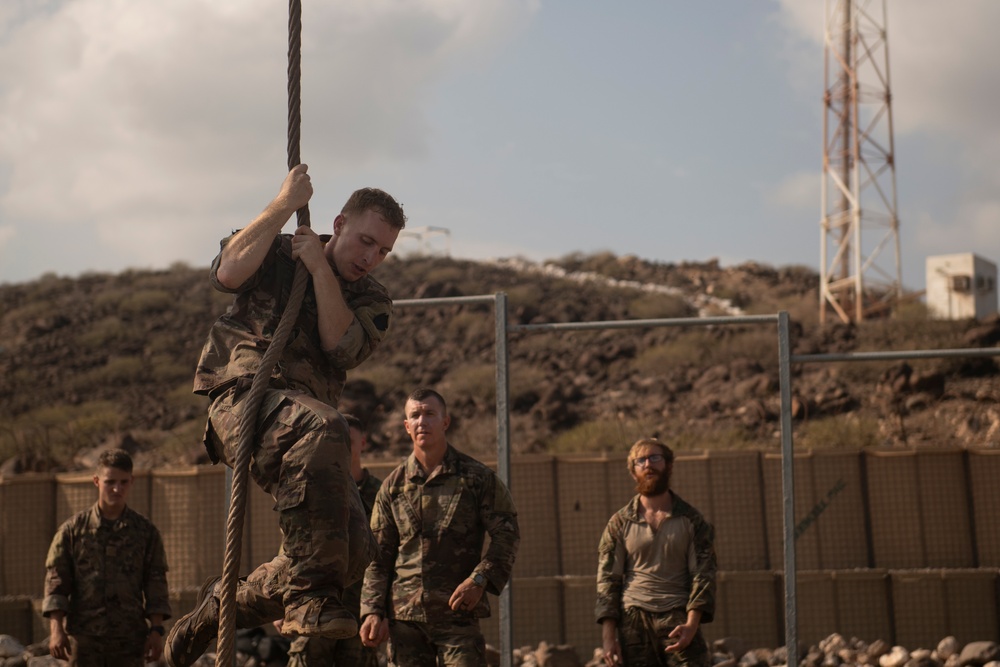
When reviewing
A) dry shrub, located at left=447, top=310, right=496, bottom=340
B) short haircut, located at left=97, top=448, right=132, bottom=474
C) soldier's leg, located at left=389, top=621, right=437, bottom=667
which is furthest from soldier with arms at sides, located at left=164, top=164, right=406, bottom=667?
dry shrub, located at left=447, top=310, right=496, bottom=340

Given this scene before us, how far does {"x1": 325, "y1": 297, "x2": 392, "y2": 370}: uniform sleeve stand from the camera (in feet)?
13.0

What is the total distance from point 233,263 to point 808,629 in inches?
320

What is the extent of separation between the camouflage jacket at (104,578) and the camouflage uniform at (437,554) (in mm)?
1872

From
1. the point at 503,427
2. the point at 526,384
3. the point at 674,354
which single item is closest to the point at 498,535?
the point at 503,427

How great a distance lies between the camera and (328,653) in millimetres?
6527

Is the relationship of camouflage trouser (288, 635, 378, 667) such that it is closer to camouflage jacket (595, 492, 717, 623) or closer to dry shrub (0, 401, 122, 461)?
camouflage jacket (595, 492, 717, 623)

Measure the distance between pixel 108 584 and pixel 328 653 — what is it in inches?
64.5

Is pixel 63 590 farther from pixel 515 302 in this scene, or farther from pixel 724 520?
pixel 515 302

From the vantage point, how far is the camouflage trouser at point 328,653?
6.46m

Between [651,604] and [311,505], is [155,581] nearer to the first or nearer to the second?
[651,604]

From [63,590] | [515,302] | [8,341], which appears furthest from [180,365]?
[63,590]

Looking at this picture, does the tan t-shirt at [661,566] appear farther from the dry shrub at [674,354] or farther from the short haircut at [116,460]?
the dry shrub at [674,354]

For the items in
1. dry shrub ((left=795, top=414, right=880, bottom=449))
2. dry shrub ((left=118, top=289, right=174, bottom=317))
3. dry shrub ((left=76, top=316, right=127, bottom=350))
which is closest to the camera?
dry shrub ((left=795, top=414, right=880, bottom=449))

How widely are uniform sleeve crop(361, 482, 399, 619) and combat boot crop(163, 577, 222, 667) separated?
6.31 ft
